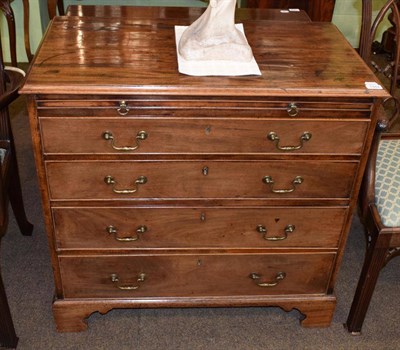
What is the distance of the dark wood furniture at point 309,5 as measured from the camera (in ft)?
10.2

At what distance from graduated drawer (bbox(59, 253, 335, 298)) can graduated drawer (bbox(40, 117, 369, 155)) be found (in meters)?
0.42

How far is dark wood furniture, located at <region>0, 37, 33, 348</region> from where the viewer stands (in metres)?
1.79

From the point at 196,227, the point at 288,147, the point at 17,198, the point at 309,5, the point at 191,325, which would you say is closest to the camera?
the point at 288,147

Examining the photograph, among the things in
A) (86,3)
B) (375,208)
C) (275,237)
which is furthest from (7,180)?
(86,3)

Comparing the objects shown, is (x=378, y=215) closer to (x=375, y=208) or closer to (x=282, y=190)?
(x=375, y=208)

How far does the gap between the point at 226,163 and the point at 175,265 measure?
437 mm

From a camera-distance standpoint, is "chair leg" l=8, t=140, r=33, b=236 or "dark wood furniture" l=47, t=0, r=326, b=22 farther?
"dark wood furniture" l=47, t=0, r=326, b=22

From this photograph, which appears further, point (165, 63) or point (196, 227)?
point (196, 227)

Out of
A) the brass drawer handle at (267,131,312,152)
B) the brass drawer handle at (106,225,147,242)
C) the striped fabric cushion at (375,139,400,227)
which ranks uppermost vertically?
the brass drawer handle at (267,131,312,152)

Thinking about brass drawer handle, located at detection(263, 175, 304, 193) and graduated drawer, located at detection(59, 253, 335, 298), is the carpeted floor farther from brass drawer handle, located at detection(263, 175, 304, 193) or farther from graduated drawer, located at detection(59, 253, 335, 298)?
brass drawer handle, located at detection(263, 175, 304, 193)

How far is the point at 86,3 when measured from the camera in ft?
10.8

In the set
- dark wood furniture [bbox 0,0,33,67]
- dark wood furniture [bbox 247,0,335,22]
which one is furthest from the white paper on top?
dark wood furniture [bbox 247,0,335,22]

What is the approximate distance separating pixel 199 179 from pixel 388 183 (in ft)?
2.19

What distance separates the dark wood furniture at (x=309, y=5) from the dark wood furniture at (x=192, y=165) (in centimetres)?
120
